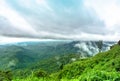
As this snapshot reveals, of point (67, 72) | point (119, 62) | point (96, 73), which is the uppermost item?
point (96, 73)

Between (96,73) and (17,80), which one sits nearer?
(96,73)

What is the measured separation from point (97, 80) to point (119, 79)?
4.40 ft

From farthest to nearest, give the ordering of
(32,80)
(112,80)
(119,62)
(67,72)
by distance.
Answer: (67,72) → (119,62) → (32,80) → (112,80)

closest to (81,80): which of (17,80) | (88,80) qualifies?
(88,80)

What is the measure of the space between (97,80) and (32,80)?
7080 millimetres

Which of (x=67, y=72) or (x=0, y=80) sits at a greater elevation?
(x=0, y=80)

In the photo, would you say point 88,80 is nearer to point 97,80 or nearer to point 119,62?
point 97,80

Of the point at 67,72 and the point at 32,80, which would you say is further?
the point at 67,72

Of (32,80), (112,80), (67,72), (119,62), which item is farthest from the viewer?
(67,72)

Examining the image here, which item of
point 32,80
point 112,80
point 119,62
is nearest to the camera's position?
point 112,80

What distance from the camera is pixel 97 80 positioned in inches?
606

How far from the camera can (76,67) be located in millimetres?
169375

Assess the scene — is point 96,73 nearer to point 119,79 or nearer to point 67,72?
point 119,79

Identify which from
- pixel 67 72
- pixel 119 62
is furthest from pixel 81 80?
pixel 67 72
